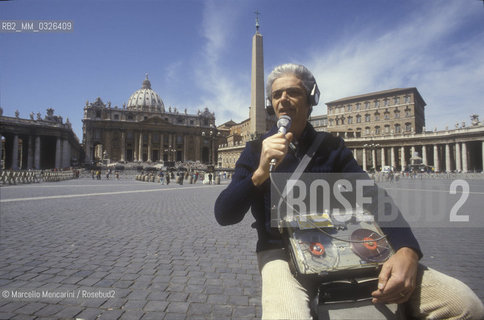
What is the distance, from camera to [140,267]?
3.53 meters

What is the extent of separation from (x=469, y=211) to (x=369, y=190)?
383 inches

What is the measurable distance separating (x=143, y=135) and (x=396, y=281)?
83.6m

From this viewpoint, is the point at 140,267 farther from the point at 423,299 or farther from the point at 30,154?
the point at 30,154

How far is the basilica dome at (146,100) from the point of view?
93.1m

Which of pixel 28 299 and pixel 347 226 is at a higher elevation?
pixel 347 226

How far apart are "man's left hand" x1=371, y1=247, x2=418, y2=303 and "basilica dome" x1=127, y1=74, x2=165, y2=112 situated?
9733cm

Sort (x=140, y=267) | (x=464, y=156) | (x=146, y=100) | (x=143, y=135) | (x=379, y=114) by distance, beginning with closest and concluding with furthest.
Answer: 1. (x=140, y=267)
2. (x=464, y=156)
3. (x=379, y=114)
4. (x=143, y=135)
5. (x=146, y=100)

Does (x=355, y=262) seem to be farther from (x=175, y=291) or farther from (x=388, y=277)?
(x=175, y=291)

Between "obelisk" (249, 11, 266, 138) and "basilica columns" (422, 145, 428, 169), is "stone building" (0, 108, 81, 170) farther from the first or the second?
"basilica columns" (422, 145, 428, 169)

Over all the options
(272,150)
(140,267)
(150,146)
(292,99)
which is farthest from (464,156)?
(150,146)

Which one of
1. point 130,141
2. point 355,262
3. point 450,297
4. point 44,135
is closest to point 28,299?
point 355,262

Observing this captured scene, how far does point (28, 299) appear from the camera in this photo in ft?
8.58

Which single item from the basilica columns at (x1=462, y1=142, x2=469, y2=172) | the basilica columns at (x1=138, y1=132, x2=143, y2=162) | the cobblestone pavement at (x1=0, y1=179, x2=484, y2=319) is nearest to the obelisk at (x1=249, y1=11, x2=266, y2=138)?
the cobblestone pavement at (x1=0, y1=179, x2=484, y2=319)

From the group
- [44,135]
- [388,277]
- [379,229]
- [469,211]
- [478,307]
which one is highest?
[44,135]
